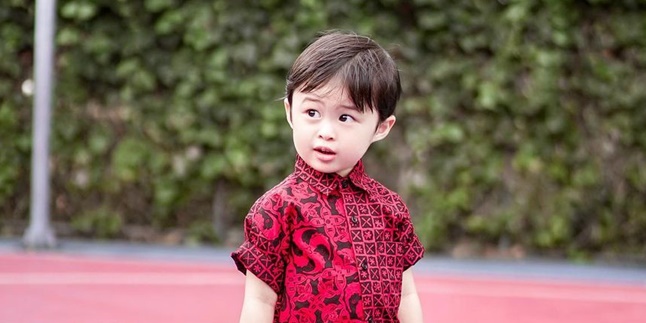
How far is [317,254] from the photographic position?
7.02 feet

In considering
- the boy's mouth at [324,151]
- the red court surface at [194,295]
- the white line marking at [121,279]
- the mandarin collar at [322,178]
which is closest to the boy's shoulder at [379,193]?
the mandarin collar at [322,178]

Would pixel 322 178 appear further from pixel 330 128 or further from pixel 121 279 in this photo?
pixel 121 279

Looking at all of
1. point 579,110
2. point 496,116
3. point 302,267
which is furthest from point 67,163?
point 302,267

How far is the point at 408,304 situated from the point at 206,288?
326cm

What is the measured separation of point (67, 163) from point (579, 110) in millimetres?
3355

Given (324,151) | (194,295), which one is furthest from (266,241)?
(194,295)

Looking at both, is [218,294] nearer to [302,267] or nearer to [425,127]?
[425,127]

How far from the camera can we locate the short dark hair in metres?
2.13

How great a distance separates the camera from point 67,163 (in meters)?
7.48

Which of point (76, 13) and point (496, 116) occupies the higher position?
point (76, 13)

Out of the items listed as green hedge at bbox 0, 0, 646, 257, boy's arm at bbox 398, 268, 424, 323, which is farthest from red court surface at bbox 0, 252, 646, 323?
boy's arm at bbox 398, 268, 424, 323

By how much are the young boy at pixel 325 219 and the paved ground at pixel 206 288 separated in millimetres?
2569

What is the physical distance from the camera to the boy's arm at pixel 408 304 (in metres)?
2.34

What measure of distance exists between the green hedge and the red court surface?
Answer: 0.90 meters
